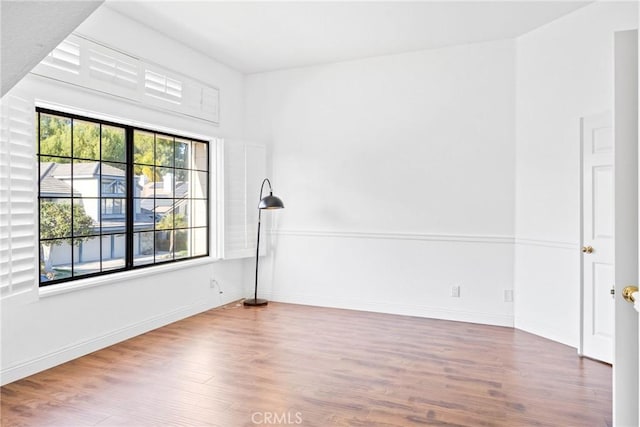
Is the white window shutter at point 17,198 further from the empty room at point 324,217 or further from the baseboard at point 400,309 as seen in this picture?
the baseboard at point 400,309

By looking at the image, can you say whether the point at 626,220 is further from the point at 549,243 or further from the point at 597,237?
the point at 549,243

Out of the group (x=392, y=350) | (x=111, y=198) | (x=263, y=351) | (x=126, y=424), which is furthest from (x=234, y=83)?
(x=126, y=424)

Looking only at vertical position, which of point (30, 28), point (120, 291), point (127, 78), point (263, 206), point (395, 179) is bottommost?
point (120, 291)

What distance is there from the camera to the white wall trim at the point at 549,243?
373 cm

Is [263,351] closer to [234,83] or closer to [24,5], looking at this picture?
[24,5]

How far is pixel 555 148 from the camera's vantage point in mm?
3896

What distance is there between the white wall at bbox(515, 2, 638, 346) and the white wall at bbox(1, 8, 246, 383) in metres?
3.33

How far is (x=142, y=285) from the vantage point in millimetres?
4027

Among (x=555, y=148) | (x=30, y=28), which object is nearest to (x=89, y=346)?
(x=30, y=28)

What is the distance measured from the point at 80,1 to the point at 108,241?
9.83 ft

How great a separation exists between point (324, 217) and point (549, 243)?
7.90 feet

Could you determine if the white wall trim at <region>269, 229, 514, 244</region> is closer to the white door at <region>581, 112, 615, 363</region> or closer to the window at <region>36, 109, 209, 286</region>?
the white door at <region>581, 112, 615, 363</region>

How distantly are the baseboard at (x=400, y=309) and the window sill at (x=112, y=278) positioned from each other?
1180 millimetres

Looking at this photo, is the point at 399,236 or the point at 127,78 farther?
the point at 399,236
